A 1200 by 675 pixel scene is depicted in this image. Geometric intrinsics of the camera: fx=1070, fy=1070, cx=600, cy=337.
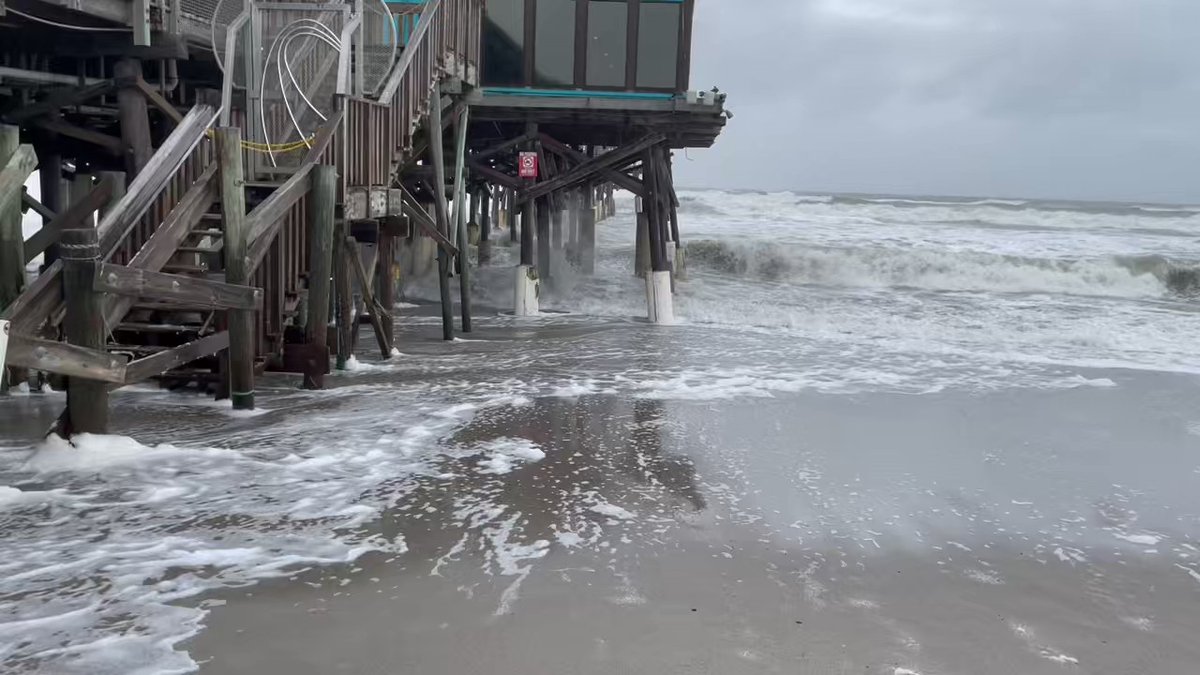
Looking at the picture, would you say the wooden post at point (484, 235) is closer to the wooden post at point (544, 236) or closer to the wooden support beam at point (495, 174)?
the wooden post at point (544, 236)

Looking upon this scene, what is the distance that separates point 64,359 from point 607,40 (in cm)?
1293

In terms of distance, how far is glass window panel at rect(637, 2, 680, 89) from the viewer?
17578mm

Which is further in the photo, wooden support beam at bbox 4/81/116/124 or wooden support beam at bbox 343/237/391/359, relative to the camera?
wooden support beam at bbox 4/81/116/124

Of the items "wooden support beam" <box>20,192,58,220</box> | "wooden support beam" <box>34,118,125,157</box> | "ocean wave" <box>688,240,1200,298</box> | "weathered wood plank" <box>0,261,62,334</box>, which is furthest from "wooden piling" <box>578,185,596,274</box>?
"weathered wood plank" <box>0,261,62,334</box>

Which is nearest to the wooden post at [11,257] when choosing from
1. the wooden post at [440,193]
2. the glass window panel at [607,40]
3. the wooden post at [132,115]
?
the wooden post at [132,115]

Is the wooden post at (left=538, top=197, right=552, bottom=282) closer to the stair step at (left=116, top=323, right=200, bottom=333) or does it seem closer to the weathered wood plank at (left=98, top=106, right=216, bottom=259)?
the weathered wood plank at (left=98, top=106, right=216, bottom=259)

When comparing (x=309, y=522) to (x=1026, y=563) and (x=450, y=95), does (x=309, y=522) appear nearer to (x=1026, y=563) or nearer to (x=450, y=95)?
(x=1026, y=563)

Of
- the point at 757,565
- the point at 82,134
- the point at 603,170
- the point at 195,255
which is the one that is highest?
the point at 82,134

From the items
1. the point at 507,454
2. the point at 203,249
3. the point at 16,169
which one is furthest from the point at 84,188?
the point at 507,454

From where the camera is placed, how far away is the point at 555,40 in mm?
17812

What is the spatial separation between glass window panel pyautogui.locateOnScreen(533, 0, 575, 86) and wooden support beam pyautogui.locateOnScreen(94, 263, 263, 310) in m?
10.8

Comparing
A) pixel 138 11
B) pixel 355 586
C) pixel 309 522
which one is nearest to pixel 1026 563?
pixel 355 586

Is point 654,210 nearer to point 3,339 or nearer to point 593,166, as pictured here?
point 593,166

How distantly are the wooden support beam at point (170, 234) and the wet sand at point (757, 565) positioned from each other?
2.51 meters
